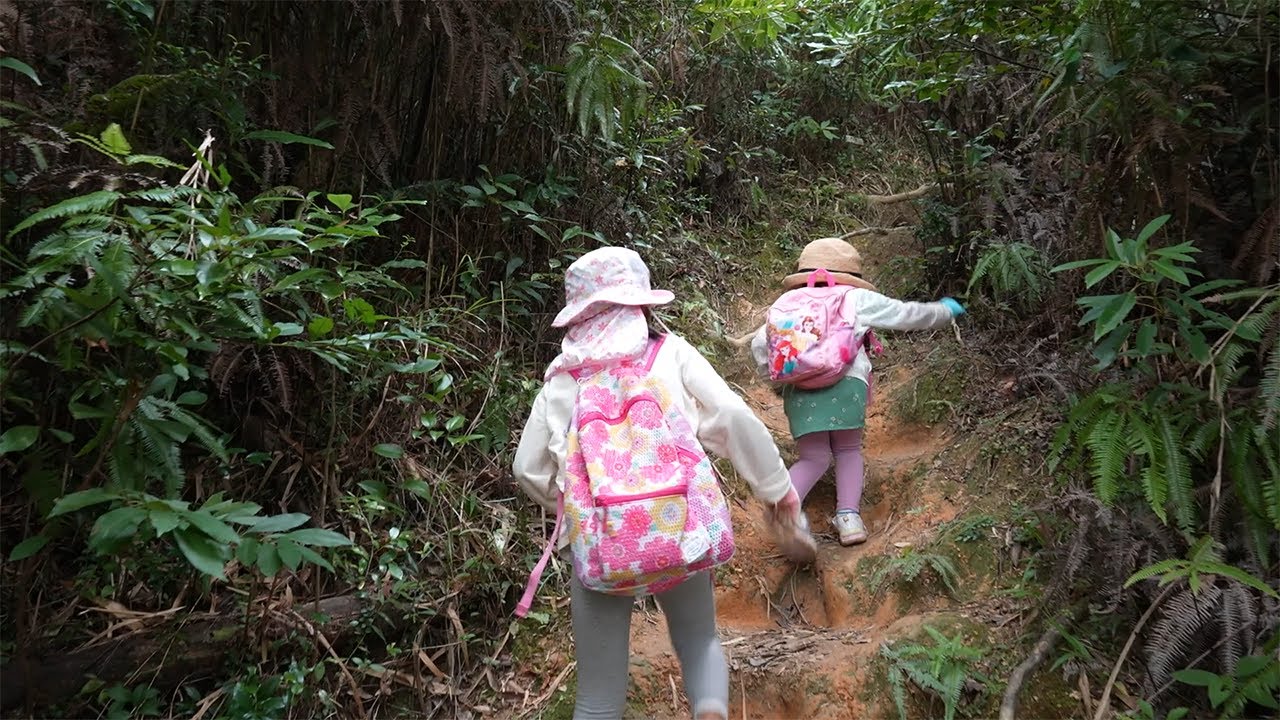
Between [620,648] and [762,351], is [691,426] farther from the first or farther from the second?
[762,351]

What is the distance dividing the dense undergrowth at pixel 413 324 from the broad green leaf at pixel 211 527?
11mm

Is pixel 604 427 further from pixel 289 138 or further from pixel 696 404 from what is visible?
pixel 289 138

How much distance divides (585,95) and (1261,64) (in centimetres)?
276

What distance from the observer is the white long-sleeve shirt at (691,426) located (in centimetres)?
260

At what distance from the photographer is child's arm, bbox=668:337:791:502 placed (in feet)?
8.54

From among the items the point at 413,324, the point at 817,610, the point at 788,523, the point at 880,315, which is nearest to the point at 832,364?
the point at 880,315

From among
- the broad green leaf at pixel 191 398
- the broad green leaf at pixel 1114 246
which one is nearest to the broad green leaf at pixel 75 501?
the broad green leaf at pixel 191 398

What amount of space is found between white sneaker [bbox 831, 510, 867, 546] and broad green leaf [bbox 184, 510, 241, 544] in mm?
2896

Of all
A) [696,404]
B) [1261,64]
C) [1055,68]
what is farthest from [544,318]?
[1261,64]

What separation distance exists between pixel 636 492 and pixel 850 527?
1.90 m

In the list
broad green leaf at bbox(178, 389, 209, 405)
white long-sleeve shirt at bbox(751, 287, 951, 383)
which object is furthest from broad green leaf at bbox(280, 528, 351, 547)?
white long-sleeve shirt at bbox(751, 287, 951, 383)

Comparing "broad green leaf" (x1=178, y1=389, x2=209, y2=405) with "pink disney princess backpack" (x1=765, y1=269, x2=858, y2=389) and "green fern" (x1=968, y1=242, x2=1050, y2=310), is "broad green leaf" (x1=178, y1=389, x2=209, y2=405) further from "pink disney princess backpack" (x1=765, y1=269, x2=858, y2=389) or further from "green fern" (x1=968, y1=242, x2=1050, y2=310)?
"green fern" (x1=968, y1=242, x2=1050, y2=310)

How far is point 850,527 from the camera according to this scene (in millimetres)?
3904

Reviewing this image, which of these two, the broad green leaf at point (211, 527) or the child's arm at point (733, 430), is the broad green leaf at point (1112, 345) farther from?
the broad green leaf at point (211, 527)
